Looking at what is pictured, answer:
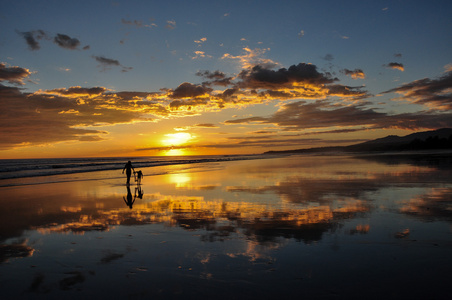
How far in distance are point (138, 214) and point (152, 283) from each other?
694 cm

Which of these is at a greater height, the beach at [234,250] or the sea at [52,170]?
the sea at [52,170]

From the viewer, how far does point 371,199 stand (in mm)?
13648

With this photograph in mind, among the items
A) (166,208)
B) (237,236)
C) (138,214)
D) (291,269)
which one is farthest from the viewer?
(166,208)

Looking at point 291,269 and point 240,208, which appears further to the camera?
point 240,208

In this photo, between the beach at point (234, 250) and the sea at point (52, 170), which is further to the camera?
the sea at point (52, 170)

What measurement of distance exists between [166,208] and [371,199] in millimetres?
10008

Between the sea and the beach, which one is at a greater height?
the sea

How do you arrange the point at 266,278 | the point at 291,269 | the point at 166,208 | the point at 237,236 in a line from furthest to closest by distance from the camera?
the point at 166,208, the point at 237,236, the point at 291,269, the point at 266,278

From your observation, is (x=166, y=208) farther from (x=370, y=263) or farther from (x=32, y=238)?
(x=370, y=263)

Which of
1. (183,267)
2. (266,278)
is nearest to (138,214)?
(183,267)

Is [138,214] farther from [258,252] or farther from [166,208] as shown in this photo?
[258,252]

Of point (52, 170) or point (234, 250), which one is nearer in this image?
point (234, 250)

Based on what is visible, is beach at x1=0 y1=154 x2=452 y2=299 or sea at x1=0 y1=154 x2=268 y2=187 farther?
sea at x1=0 y1=154 x2=268 y2=187

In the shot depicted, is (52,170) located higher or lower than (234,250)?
higher
